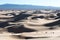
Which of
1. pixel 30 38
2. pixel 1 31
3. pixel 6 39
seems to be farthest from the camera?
pixel 1 31

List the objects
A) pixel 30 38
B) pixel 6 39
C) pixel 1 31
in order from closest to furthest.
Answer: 1. pixel 6 39
2. pixel 30 38
3. pixel 1 31

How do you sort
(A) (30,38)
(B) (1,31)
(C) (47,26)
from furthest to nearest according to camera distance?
(C) (47,26) < (B) (1,31) < (A) (30,38)

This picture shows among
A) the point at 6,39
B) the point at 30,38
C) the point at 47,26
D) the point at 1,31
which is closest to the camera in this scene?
the point at 6,39

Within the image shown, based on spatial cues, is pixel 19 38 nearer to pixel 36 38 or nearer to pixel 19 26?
pixel 36 38

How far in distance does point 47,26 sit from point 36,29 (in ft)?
9.35

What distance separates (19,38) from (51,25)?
9881 millimetres

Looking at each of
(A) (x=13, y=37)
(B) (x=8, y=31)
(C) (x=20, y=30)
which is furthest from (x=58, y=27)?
(A) (x=13, y=37)

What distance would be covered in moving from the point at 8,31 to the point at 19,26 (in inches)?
70.6

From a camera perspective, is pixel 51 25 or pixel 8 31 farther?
pixel 51 25

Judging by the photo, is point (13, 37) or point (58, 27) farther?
point (58, 27)

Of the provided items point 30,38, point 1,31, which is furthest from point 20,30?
point 30,38

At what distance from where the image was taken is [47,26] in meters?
27.9

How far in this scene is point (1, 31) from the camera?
25531mm

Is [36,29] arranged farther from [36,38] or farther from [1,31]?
[36,38]
